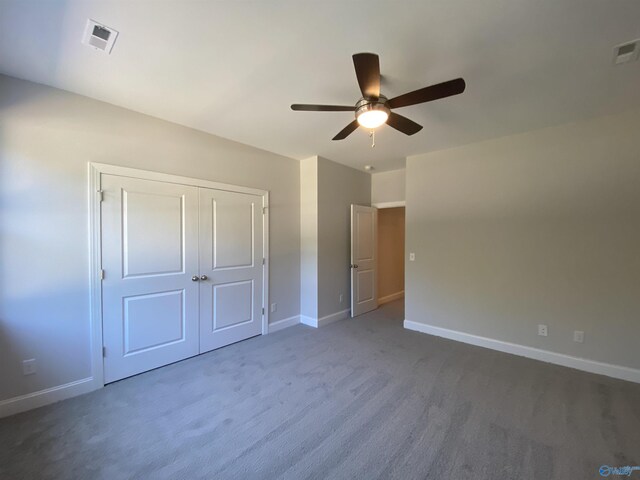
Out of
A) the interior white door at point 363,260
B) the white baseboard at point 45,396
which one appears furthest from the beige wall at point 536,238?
the white baseboard at point 45,396

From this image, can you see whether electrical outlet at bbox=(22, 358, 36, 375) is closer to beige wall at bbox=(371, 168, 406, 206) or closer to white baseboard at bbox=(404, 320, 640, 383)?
white baseboard at bbox=(404, 320, 640, 383)

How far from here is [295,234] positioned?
4293mm

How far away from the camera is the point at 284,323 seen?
4.12 m

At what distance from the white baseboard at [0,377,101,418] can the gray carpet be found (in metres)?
0.08

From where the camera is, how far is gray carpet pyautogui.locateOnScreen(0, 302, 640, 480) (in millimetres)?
1645

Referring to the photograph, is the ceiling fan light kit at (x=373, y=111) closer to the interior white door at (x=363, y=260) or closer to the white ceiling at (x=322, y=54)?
the white ceiling at (x=322, y=54)

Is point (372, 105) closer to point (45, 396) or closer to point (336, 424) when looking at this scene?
point (336, 424)

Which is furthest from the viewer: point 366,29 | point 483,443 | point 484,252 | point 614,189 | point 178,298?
point 484,252

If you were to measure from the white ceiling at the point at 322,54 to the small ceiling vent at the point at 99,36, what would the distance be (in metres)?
0.04

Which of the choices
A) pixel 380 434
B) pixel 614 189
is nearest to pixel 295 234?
pixel 380 434

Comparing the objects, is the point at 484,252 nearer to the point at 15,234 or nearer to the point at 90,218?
the point at 90,218

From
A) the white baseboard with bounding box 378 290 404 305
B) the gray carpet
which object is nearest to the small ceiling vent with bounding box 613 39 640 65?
the gray carpet

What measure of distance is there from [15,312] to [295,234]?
119 inches

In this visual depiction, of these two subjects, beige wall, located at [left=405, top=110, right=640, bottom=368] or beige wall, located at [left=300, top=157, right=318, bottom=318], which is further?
beige wall, located at [left=300, top=157, right=318, bottom=318]
